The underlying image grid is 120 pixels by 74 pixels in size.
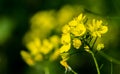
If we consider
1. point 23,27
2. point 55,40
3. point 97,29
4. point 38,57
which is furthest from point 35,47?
point 97,29

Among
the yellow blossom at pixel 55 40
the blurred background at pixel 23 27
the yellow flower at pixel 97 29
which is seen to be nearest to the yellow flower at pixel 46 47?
the yellow blossom at pixel 55 40

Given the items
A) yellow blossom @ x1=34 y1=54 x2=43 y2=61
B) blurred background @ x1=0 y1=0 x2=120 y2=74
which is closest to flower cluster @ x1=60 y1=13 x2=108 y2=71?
yellow blossom @ x1=34 y1=54 x2=43 y2=61

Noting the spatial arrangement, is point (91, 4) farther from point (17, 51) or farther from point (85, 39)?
point (85, 39)

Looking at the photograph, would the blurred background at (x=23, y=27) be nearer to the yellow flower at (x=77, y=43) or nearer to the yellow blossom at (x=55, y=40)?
→ the yellow blossom at (x=55, y=40)

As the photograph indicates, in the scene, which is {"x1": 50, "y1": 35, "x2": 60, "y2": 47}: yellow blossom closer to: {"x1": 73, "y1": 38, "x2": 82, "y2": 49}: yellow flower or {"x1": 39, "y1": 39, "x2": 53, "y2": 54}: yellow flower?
{"x1": 39, "y1": 39, "x2": 53, "y2": 54}: yellow flower

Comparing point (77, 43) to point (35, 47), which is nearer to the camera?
point (77, 43)

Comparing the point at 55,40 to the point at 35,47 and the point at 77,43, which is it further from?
the point at 77,43

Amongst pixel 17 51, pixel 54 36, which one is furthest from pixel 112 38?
pixel 17 51
